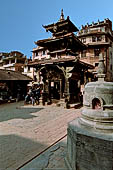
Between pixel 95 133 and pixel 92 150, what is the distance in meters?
0.36

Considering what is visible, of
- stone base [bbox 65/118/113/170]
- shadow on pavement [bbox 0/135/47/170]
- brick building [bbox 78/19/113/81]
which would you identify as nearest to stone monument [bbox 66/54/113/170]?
stone base [bbox 65/118/113/170]

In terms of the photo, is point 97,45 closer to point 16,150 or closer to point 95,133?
point 95,133

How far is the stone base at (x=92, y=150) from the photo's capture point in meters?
2.25

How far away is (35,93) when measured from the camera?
13867 millimetres

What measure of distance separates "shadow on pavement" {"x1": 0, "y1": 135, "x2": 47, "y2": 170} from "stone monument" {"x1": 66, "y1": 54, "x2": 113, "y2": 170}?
1233mm

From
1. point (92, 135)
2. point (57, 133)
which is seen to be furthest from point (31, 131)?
point (92, 135)

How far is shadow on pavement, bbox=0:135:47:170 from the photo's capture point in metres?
3.11

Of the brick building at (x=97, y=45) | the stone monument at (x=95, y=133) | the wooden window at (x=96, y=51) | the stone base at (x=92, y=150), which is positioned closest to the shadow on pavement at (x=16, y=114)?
the stone monument at (x=95, y=133)

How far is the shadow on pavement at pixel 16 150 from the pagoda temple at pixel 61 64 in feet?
24.7

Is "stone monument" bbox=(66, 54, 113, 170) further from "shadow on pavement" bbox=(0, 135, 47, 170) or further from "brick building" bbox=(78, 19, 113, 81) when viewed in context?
"brick building" bbox=(78, 19, 113, 81)

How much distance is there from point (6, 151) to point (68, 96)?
28.0 ft

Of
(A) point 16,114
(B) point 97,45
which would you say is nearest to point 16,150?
(A) point 16,114

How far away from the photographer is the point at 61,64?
1183cm

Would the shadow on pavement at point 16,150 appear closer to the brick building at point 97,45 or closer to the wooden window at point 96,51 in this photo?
the brick building at point 97,45
